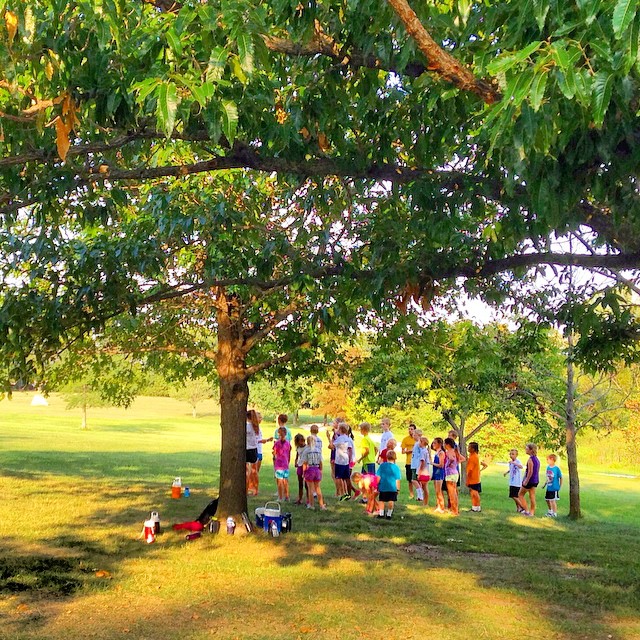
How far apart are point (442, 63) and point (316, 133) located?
2186 millimetres

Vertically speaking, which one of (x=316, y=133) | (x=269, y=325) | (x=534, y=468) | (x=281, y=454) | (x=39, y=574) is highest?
(x=316, y=133)

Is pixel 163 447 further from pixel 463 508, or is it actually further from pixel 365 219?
pixel 365 219

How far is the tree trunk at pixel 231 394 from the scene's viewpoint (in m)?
12.6

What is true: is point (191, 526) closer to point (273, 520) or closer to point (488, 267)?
point (273, 520)

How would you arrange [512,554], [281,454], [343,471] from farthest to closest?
[343,471] < [281,454] < [512,554]

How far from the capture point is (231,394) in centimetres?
1268

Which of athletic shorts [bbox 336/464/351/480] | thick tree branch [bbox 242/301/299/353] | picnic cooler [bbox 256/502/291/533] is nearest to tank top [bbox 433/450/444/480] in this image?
athletic shorts [bbox 336/464/351/480]

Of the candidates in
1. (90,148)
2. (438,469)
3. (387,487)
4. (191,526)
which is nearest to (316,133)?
(90,148)

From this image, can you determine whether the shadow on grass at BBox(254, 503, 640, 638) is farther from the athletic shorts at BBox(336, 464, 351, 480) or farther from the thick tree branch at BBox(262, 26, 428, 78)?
the thick tree branch at BBox(262, 26, 428, 78)

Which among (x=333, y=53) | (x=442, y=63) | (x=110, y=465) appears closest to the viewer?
(x=442, y=63)

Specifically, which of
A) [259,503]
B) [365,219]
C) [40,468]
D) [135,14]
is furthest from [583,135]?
[40,468]

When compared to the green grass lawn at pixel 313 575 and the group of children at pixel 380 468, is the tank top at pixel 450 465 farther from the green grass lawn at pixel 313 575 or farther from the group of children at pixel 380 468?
the green grass lawn at pixel 313 575

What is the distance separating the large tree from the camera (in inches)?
156

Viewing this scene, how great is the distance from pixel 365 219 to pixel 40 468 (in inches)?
715
